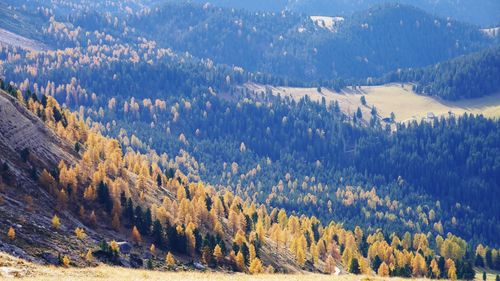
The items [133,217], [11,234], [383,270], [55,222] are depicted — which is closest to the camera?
[11,234]

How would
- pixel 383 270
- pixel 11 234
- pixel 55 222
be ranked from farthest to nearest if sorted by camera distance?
pixel 383 270, pixel 55 222, pixel 11 234

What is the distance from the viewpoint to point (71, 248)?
112 meters

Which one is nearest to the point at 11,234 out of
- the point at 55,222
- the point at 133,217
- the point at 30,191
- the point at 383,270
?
the point at 55,222

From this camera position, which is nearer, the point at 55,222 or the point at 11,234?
the point at 11,234

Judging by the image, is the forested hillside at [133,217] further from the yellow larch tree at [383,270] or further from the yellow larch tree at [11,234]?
the yellow larch tree at [383,270]

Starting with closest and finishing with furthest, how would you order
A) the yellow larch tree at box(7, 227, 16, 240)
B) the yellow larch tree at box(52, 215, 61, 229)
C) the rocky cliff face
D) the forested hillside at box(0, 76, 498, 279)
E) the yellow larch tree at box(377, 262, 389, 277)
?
the yellow larch tree at box(7, 227, 16, 240), the rocky cliff face, the yellow larch tree at box(52, 215, 61, 229), the forested hillside at box(0, 76, 498, 279), the yellow larch tree at box(377, 262, 389, 277)

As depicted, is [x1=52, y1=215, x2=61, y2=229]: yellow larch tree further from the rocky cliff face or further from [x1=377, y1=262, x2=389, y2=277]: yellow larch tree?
[x1=377, y1=262, x2=389, y2=277]: yellow larch tree

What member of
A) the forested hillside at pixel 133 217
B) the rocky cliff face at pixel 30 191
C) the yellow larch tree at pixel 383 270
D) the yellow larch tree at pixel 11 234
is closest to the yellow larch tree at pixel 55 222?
the forested hillside at pixel 133 217

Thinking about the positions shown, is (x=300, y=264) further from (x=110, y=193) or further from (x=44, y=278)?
(x=44, y=278)

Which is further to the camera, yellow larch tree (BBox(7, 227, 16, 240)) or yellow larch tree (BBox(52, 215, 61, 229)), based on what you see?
yellow larch tree (BBox(52, 215, 61, 229))

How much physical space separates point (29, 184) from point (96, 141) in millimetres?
49336

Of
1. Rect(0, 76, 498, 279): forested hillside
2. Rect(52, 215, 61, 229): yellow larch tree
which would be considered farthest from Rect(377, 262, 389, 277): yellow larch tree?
Rect(52, 215, 61, 229): yellow larch tree

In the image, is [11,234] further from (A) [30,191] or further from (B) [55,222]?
(A) [30,191]

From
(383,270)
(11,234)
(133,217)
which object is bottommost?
(383,270)
